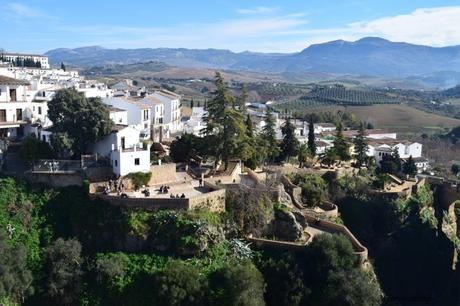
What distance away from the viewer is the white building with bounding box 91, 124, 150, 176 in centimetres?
3434

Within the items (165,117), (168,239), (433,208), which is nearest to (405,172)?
(433,208)

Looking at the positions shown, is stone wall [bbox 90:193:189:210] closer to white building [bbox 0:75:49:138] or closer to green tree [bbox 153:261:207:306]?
green tree [bbox 153:261:207:306]

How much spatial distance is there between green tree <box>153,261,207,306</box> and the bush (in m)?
7.48

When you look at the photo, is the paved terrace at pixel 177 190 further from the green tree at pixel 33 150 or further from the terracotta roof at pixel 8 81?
the terracotta roof at pixel 8 81

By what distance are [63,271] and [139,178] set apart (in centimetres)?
757

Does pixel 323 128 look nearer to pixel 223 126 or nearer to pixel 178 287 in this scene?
pixel 223 126

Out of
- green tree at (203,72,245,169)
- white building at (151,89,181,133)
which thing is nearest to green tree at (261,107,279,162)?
green tree at (203,72,245,169)

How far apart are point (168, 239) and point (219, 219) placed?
3.54 meters

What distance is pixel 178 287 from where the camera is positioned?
90.8 feet

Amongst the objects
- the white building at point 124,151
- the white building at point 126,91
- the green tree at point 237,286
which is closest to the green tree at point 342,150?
the white building at point 124,151

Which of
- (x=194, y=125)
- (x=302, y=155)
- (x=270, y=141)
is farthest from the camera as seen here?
(x=194, y=125)

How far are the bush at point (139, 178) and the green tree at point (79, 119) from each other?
4217mm

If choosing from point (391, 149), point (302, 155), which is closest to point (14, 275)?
point (302, 155)

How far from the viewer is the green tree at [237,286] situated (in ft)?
90.5
